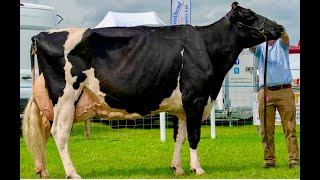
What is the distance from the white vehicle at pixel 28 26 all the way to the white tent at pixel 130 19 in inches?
140

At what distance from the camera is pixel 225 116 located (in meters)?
23.0

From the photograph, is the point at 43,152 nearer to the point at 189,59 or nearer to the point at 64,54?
the point at 64,54

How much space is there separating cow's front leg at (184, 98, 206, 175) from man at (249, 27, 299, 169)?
4.58 feet

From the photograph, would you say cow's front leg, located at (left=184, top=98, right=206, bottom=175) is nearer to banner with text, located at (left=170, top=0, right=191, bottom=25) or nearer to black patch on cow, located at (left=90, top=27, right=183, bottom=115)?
black patch on cow, located at (left=90, top=27, right=183, bottom=115)

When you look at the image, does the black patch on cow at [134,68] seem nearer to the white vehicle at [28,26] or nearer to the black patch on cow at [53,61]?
the black patch on cow at [53,61]

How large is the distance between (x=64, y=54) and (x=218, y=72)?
2.29 meters

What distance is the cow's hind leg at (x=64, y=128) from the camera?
8.63 m

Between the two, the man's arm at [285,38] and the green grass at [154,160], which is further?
the man's arm at [285,38]

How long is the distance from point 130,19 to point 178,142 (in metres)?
13.0

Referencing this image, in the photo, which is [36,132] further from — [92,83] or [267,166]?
[267,166]

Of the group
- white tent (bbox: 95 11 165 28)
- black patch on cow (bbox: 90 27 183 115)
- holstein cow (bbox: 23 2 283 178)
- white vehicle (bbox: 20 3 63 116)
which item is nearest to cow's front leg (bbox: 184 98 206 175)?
holstein cow (bbox: 23 2 283 178)

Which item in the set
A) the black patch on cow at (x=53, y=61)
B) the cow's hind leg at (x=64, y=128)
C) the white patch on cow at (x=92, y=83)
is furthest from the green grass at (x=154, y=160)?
the black patch on cow at (x=53, y=61)

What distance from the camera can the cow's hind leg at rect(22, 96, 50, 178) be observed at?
8961mm
